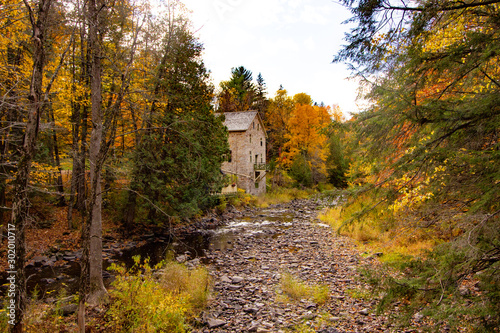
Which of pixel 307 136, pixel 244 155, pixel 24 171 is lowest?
pixel 24 171

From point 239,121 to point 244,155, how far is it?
12.2 ft

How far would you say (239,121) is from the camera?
1203 inches

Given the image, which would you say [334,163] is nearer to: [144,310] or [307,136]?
[307,136]

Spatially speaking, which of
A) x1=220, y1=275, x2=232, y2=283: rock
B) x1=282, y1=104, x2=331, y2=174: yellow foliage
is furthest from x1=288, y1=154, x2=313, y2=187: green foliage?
x1=220, y1=275, x2=232, y2=283: rock

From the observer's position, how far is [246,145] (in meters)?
29.9

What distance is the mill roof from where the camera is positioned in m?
29.4

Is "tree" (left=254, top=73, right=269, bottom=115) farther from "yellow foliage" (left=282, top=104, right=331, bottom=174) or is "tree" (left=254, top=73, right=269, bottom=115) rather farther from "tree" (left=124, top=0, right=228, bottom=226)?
"tree" (left=124, top=0, right=228, bottom=226)

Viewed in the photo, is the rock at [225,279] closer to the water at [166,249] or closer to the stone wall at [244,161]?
the water at [166,249]

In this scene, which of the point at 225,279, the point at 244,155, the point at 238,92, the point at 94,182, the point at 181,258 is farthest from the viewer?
the point at 238,92

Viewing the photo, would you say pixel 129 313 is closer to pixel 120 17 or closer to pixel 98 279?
pixel 98 279

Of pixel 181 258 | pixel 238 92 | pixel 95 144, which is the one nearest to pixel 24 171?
pixel 95 144

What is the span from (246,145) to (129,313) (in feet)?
81.3

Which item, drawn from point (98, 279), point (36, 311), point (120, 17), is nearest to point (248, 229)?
point (98, 279)

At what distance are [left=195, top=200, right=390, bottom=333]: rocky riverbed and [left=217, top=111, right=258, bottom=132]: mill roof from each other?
15204mm
